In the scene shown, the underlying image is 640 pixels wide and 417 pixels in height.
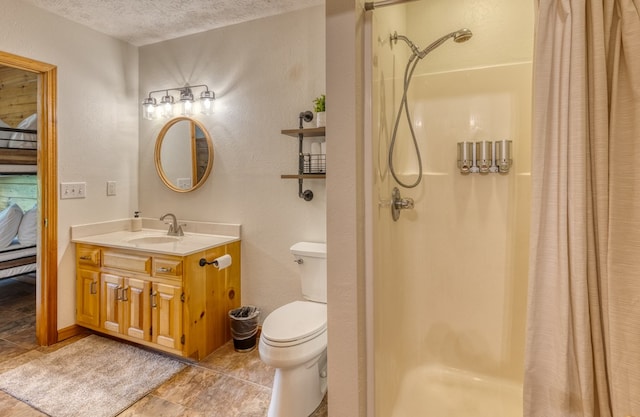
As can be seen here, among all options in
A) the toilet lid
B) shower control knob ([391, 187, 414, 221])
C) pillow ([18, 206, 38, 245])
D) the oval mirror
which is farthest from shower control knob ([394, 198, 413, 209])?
pillow ([18, 206, 38, 245])

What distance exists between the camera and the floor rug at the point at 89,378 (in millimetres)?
1809

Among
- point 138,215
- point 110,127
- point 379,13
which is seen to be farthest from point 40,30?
point 379,13

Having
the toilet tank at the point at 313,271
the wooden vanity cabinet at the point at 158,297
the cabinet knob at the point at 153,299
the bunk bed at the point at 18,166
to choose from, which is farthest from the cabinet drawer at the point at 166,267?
the bunk bed at the point at 18,166

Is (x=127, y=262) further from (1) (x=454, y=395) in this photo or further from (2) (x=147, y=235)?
(1) (x=454, y=395)

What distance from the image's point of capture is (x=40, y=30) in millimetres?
2359

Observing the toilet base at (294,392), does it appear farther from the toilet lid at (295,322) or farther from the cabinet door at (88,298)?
the cabinet door at (88,298)

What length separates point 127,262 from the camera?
91.0 inches

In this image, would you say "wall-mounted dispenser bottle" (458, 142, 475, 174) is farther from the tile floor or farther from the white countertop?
the white countertop

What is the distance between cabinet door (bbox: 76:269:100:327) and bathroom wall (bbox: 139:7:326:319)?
798mm

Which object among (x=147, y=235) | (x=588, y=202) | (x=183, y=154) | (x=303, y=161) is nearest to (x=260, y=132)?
(x=303, y=161)

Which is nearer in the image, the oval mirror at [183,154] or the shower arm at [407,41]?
the shower arm at [407,41]

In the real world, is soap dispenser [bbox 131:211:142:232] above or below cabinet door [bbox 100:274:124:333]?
above

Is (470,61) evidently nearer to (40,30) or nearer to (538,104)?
(538,104)

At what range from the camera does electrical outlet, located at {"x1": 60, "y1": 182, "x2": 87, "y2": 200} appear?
2498mm
